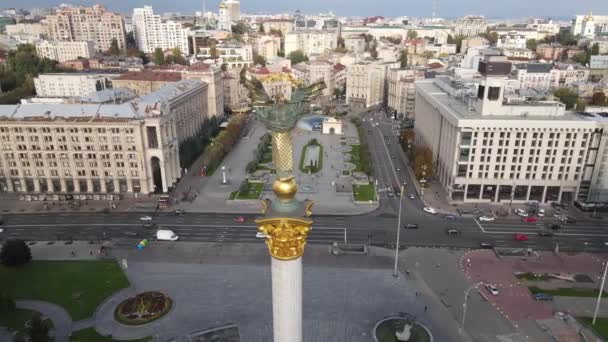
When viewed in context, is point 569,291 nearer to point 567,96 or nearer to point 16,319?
point 16,319

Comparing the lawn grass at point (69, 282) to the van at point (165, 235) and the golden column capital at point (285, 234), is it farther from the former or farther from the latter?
the golden column capital at point (285, 234)

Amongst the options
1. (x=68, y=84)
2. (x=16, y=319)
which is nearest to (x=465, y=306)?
(x=16, y=319)

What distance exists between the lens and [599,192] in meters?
87.1

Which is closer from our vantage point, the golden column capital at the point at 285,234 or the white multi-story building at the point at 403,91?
the golden column capital at the point at 285,234

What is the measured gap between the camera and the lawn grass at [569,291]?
58.8 metres

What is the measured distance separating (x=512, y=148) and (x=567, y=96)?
81.4 meters

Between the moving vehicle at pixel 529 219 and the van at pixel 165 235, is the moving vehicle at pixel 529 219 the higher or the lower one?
the lower one

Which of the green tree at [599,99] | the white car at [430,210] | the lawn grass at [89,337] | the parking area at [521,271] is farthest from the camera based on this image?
the green tree at [599,99]

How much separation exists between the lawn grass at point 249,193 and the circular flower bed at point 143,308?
35395 millimetres

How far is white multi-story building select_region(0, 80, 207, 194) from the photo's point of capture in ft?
293

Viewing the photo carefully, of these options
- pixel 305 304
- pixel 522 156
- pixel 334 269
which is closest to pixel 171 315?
pixel 305 304

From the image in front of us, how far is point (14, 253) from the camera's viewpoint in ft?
209

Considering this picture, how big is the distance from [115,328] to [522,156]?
76.2 metres

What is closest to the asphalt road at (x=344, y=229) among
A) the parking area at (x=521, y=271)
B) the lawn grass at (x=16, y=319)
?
the parking area at (x=521, y=271)
